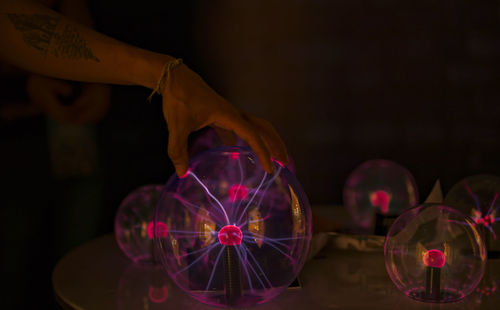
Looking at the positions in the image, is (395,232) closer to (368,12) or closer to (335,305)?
(335,305)

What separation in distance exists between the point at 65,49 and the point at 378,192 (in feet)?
3.32

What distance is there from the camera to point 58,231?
1799 mm

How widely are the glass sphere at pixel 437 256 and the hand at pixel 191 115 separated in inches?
13.2

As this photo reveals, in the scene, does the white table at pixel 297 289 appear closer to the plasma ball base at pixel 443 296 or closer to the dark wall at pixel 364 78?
the plasma ball base at pixel 443 296

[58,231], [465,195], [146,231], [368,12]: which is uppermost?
[368,12]

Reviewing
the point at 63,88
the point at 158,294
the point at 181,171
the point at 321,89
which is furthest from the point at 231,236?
the point at 321,89

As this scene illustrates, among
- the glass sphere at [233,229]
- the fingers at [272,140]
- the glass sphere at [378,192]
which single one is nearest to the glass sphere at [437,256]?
the glass sphere at [233,229]

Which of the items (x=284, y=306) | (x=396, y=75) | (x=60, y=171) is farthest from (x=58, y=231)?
(x=396, y=75)

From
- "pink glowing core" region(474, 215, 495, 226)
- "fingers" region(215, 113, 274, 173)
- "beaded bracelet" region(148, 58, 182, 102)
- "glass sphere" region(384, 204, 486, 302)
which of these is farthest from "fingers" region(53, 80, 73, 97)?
"pink glowing core" region(474, 215, 495, 226)

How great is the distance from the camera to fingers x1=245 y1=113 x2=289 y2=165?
1082mm

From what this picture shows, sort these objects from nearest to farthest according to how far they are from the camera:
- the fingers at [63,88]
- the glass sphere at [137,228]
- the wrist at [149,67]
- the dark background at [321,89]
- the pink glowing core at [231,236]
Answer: the pink glowing core at [231,236] → the wrist at [149,67] → the glass sphere at [137,228] → the fingers at [63,88] → the dark background at [321,89]

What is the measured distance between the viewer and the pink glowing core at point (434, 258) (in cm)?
92

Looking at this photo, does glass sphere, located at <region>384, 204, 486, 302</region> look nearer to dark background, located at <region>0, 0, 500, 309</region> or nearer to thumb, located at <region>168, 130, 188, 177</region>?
thumb, located at <region>168, 130, 188, 177</region>

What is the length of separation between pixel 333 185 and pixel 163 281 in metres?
1.37
